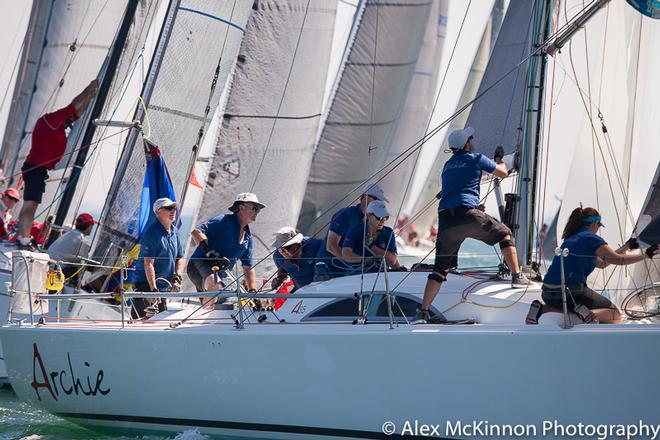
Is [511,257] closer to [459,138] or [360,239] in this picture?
[459,138]

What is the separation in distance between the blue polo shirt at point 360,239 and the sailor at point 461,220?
894 mm

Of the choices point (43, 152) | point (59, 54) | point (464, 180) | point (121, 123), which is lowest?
point (464, 180)

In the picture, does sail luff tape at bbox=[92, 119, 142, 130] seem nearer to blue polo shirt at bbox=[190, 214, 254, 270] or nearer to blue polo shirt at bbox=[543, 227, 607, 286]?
blue polo shirt at bbox=[190, 214, 254, 270]

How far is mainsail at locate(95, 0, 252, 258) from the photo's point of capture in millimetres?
9266

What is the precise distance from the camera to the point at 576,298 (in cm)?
626

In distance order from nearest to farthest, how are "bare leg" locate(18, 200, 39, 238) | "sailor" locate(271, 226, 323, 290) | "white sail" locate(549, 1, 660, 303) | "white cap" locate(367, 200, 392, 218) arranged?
"white cap" locate(367, 200, 392, 218), "sailor" locate(271, 226, 323, 290), "white sail" locate(549, 1, 660, 303), "bare leg" locate(18, 200, 39, 238)

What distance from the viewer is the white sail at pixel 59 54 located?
13.6 m

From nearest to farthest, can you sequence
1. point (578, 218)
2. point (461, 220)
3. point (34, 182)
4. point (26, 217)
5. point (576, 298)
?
point (576, 298) → point (578, 218) → point (461, 220) → point (26, 217) → point (34, 182)

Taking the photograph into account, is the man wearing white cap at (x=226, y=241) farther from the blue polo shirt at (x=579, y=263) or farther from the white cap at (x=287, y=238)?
the blue polo shirt at (x=579, y=263)

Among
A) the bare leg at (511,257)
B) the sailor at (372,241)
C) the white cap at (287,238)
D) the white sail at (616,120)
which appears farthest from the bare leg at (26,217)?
the bare leg at (511,257)

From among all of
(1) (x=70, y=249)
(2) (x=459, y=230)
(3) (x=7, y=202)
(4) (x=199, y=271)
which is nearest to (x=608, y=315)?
(2) (x=459, y=230)

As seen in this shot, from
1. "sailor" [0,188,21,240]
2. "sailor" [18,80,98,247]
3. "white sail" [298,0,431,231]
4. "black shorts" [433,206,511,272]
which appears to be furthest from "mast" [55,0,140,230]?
"black shorts" [433,206,511,272]

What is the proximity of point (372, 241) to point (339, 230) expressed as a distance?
326 mm

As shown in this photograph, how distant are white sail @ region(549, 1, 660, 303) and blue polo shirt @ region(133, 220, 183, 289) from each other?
3337mm
